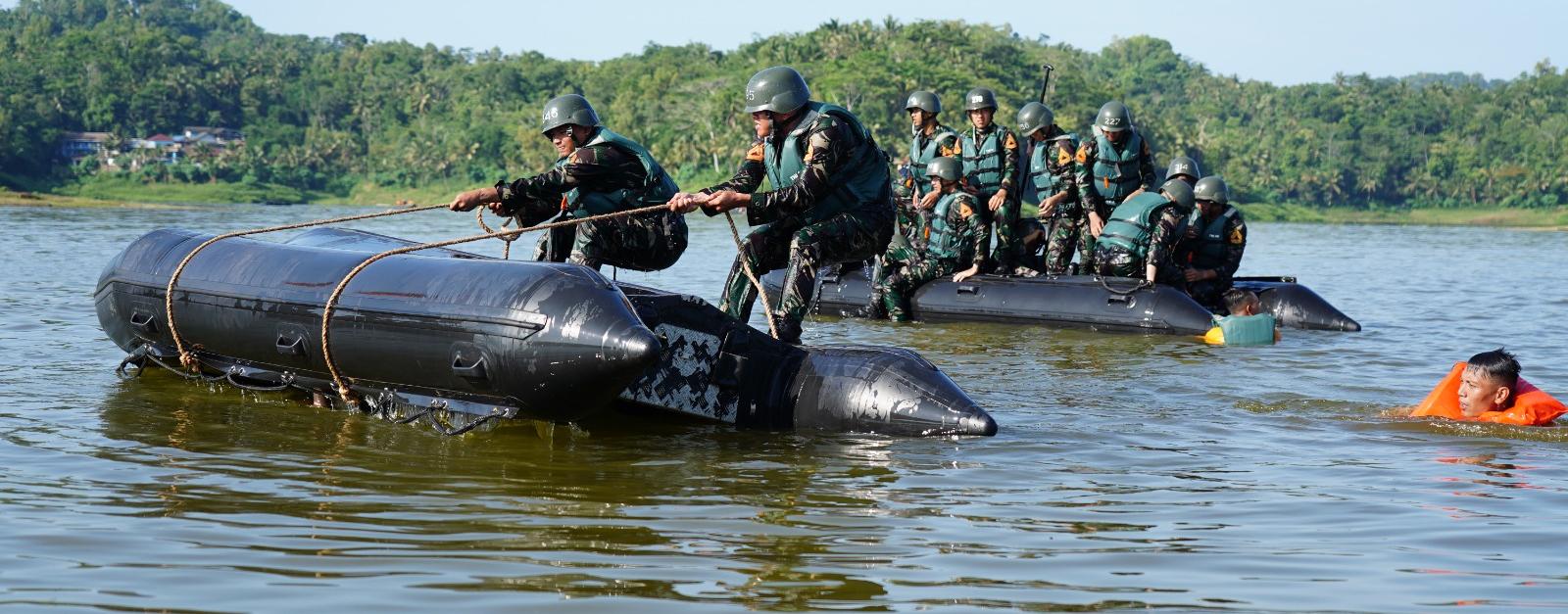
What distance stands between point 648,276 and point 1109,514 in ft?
59.8

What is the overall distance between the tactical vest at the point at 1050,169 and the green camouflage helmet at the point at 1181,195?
136cm

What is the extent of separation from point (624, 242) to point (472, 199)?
0.86 meters

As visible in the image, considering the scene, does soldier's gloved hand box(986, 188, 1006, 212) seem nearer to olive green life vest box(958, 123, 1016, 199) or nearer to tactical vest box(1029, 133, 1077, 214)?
olive green life vest box(958, 123, 1016, 199)

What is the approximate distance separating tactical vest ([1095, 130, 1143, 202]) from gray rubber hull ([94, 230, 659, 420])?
26.8 ft

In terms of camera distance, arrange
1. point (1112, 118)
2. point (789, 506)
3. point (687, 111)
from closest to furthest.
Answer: point (789, 506) < point (1112, 118) < point (687, 111)

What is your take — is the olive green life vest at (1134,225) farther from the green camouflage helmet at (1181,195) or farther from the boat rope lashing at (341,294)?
the boat rope lashing at (341,294)

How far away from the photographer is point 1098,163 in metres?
15.6

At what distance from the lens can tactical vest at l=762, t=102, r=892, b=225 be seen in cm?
882

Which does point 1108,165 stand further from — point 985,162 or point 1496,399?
point 1496,399

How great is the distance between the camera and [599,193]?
966 centimetres

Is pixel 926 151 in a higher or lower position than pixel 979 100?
lower

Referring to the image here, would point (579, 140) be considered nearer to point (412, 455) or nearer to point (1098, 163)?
point (412, 455)

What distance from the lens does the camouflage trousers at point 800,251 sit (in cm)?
888

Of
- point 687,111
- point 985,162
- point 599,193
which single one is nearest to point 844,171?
point 599,193
